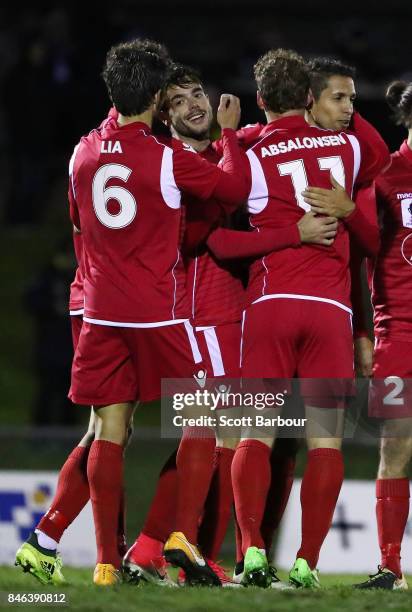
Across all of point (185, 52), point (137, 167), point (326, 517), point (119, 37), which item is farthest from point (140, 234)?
point (185, 52)

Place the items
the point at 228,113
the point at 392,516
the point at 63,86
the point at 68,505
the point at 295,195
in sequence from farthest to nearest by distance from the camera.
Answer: the point at 63,86
the point at 392,516
the point at 68,505
the point at 228,113
the point at 295,195

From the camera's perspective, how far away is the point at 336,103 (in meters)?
6.49

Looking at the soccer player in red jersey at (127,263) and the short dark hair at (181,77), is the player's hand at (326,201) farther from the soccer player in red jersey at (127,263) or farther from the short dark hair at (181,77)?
the short dark hair at (181,77)

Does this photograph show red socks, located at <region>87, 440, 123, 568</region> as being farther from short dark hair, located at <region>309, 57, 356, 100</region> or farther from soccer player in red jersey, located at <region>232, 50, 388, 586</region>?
short dark hair, located at <region>309, 57, 356, 100</region>

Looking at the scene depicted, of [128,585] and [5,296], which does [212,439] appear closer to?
[128,585]

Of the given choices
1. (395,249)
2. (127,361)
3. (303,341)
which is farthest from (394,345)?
(127,361)

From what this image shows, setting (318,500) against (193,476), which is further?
(193,476)

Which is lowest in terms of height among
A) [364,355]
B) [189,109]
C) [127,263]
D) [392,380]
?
[392,380]

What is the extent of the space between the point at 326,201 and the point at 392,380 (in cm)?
97

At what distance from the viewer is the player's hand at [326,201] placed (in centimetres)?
628

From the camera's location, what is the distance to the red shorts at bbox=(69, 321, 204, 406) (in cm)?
620

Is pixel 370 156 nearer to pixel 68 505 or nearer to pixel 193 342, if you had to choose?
pixel 193 342

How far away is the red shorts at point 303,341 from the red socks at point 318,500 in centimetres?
31

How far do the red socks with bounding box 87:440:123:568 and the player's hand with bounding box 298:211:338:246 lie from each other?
4.14ft
